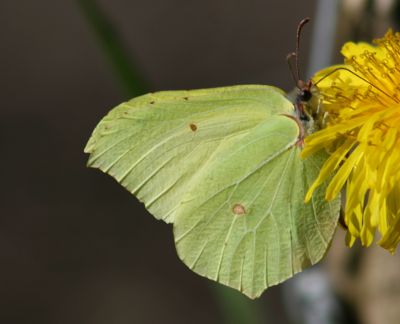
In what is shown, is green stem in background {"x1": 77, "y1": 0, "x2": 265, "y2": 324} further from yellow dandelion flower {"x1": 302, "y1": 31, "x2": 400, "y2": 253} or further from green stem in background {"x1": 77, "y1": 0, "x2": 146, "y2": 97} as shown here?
yellow dandelion flower {"x1": 302, "y1": 31, "x2": 400, "y2": 253}

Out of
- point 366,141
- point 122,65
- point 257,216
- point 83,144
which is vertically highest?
point 122,65

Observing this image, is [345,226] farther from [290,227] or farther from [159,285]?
[159,285]

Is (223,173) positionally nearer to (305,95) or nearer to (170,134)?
(170,134)

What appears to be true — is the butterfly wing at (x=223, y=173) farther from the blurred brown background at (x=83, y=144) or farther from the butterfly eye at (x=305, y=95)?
the blurred brown background at (x=83, y=144)

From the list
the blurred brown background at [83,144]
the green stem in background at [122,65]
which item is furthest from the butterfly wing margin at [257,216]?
the blurred brown background at [83,144]

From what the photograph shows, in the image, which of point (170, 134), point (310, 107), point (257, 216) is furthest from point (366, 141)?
point (170, 134)
